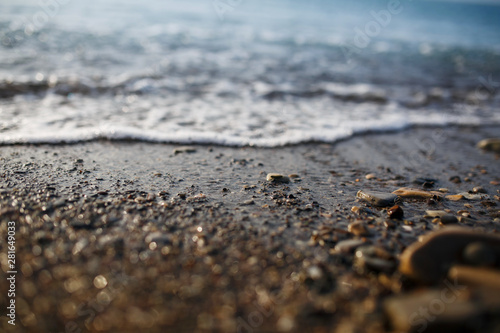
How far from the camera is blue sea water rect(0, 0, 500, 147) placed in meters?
4.27

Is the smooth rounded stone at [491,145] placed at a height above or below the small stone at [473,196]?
above

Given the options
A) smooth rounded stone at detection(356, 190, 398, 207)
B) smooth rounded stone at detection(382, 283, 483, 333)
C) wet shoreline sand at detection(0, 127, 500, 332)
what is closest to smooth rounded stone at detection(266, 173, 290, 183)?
wet shoreline sand at detection(0, 127, 500, 332)

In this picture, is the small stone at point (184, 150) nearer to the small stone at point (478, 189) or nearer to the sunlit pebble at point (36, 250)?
the sunlit pebble at point (36, 250)

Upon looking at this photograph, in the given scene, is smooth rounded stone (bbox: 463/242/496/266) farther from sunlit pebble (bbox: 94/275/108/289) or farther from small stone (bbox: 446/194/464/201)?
sunlit pebble (bbox: 94/275/108/289)

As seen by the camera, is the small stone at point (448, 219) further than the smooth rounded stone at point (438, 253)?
Yes

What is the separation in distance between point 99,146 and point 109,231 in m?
1.73

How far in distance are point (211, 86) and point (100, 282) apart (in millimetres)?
5365

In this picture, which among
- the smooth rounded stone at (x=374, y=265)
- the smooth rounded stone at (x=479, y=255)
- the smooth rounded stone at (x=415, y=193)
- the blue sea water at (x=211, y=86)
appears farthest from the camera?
the blue sea water at (x=211, y=86)

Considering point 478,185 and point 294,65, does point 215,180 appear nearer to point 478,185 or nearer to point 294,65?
point 478,185

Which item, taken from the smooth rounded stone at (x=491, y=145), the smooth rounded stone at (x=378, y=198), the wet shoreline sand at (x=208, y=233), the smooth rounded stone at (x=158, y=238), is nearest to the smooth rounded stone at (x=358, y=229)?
the wet shoreline sand at (x=208, y=233)

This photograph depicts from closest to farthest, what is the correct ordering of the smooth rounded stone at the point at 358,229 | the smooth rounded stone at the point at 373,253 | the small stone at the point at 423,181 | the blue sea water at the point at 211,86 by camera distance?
the smooth rounded stone at the point at 373,253
the smooth rounded stone at the point at 358,229
the small stone at the point at 423,181
the blue sea water at the point at 211,86

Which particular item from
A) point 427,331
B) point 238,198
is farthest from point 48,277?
point 427,331

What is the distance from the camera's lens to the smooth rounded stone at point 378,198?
8.86ft

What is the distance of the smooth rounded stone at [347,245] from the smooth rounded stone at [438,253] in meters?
0.30
